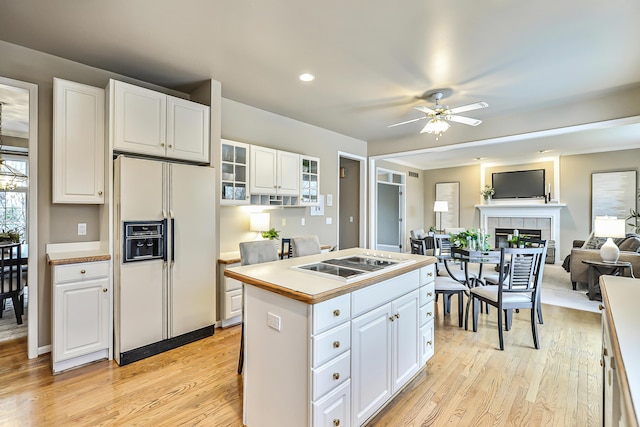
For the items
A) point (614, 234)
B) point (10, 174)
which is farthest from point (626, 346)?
point (10, 174)

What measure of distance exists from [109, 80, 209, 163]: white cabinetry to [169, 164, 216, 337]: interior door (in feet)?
0.94

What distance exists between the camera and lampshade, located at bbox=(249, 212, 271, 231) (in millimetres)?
4027

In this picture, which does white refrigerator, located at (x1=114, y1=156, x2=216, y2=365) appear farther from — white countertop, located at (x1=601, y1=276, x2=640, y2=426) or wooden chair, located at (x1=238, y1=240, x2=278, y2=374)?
white countertop, located at (x1=601, y1=276, x2=640, y2=426)

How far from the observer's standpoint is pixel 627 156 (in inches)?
268

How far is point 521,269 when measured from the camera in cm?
293

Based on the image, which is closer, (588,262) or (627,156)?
(588,262)

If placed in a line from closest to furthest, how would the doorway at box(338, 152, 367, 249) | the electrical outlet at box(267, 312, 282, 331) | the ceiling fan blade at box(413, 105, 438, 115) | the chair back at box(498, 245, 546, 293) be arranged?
1. the electrical outlet at box(267, 312, 282, 331)
2. the chair back at box(498, 245, 546, 293)
3. the ceiling fan blade at box(413, 105, 438, 115)
4. the doorway at box(338, 152, 367, 249)

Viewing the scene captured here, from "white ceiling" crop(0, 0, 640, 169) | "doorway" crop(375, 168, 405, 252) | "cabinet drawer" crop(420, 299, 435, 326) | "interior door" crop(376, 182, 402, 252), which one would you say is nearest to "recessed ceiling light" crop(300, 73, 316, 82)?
"white ceiling" crop(0, 0, 640, 169)

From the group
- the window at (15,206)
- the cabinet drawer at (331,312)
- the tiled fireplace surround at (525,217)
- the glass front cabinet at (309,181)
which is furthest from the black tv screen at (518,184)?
the window at (15,206)

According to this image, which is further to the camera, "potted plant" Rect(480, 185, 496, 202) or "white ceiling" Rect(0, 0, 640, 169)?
"potted plant" Rect(480, 185, 496, 202)

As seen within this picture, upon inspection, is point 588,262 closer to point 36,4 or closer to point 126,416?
point 126,416

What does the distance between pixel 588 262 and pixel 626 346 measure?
4451 mm

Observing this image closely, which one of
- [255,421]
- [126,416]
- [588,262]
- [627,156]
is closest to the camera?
[255,421]

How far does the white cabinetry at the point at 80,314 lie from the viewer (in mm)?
2441
